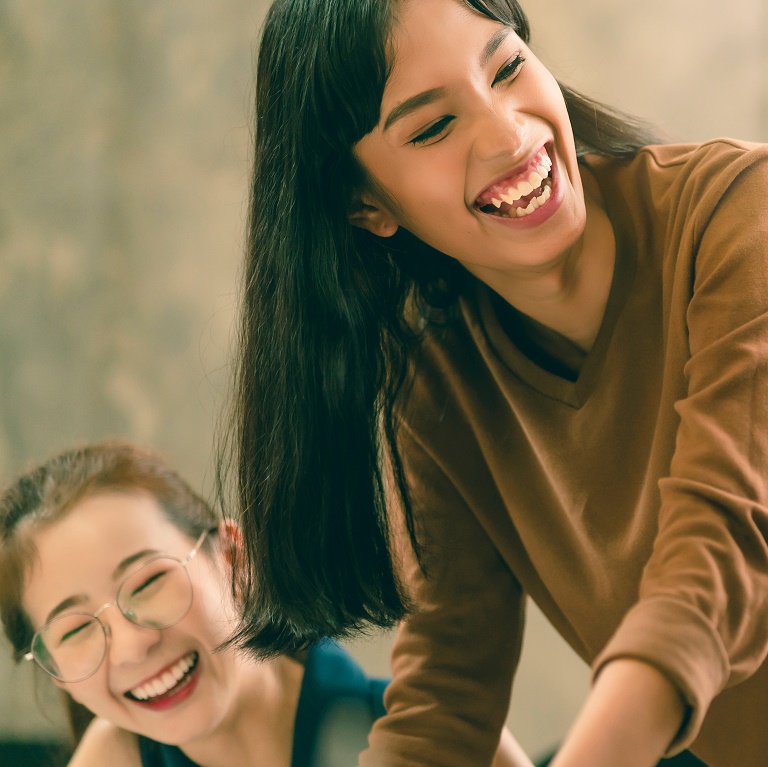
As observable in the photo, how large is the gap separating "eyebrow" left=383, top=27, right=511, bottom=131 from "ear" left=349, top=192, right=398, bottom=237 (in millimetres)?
99

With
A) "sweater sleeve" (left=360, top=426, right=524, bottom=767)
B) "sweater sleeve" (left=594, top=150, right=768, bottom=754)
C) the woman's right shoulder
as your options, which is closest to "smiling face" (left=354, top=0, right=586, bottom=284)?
"sweater sleeve" (left=594, top=150, right=768, bottom=754)

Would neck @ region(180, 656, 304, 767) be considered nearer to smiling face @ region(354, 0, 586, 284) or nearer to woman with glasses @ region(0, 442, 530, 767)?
woman with glasses @ region(0, 442, 530, 767)

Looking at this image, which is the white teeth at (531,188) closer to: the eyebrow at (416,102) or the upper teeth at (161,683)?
the eyebrow at (416,102)

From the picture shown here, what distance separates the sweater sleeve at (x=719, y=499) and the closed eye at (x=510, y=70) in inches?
6.5

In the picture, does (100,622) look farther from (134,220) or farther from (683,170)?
(134,220)

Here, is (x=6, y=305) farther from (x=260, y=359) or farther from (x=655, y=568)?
(x=655, y=568)

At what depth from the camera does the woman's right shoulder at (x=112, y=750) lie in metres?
0.86

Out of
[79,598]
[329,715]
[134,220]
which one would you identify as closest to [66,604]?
[79,598]

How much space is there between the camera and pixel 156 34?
1.39 meters

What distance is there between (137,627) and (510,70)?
525mm

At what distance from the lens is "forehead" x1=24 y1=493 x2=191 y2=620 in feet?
2.66

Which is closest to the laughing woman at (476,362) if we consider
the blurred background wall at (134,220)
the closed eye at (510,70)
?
the closed eye at (510,70)

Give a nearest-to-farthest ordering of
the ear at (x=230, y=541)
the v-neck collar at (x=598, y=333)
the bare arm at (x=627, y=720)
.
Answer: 1. the bare arm at (x=627, y=720)
2. the v-neck collar at (x=598, y=333)
3. the ear at (x=230, y=541)

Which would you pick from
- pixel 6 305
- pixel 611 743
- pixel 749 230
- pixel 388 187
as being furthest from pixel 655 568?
pixel 6 305
